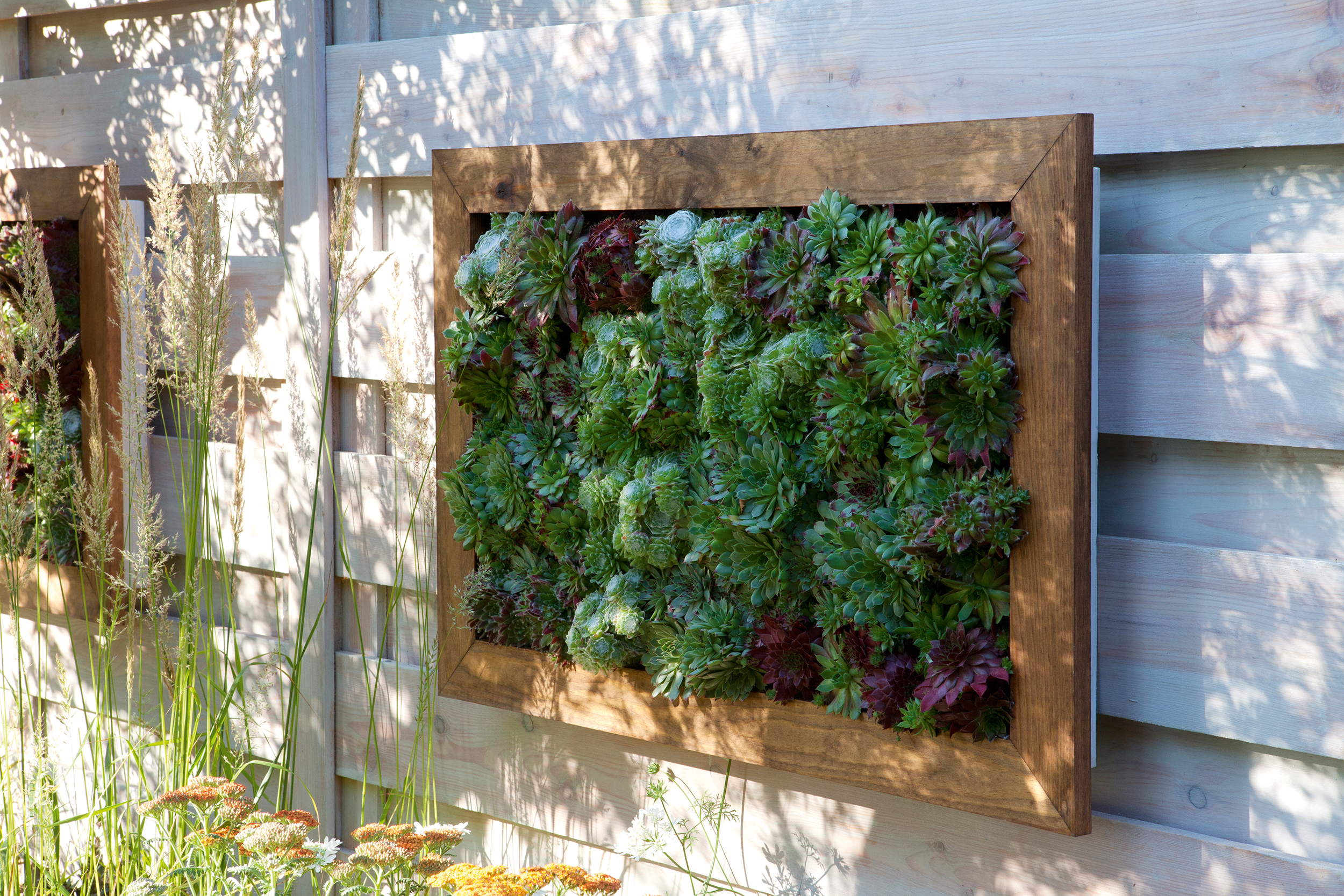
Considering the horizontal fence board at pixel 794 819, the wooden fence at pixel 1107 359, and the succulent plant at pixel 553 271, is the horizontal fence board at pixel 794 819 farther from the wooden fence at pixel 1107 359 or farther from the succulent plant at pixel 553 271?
the succulent plant at pixel 553 271

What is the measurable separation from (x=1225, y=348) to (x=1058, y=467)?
259mm

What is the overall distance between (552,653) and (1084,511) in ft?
2.97

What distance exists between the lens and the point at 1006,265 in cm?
137

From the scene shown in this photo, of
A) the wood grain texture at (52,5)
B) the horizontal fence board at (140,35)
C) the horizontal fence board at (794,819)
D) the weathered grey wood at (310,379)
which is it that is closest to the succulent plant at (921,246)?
the horizontal fence board at (794,819)

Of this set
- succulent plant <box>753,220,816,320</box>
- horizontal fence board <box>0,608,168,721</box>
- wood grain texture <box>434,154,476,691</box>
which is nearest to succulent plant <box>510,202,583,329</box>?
wood grain texture <box>434,154,476,691</box>

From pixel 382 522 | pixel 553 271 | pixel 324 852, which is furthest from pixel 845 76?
pixel 324 852

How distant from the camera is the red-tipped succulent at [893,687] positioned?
1.45 m

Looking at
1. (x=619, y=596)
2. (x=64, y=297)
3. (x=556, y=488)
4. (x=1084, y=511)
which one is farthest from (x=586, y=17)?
(x=64, y=297)

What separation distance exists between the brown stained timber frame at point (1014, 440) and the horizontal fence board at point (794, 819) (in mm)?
142

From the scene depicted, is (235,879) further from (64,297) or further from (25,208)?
(25,208)

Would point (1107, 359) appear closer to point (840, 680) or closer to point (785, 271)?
point (785, 271)

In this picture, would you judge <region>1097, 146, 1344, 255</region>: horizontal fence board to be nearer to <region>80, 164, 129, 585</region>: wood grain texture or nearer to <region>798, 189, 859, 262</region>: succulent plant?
<region>798, 189, 859, 262</region>: succulent plant

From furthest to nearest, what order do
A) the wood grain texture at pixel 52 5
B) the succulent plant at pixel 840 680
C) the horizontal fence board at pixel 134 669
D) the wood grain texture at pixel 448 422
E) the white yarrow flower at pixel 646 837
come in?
the wood grain texture at pixel 52 5
the horizontal fence board at pixel 134 669
the wood grain texture at pixel 448 422
the white yarrow flower at pixel 646 837
the succulent plant at pixel 840 680

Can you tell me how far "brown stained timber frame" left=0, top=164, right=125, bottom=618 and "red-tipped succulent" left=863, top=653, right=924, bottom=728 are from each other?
5.62ft
